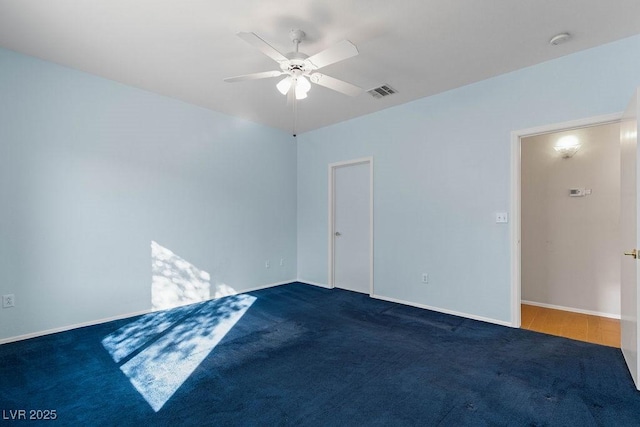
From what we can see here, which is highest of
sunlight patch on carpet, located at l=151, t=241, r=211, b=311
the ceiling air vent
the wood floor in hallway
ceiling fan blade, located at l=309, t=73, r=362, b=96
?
the ceiling air vent

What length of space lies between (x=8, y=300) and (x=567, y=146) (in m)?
6.42

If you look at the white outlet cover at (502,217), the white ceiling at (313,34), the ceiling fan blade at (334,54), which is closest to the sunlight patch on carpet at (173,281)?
the white ceiling at (313,34)

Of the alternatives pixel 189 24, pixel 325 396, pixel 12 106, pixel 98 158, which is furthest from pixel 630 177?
pixel 12 106

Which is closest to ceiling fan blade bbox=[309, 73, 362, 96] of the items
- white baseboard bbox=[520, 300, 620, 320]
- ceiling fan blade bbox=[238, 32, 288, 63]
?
ceiling fan blade bbox=[238, 32, 288, 63]

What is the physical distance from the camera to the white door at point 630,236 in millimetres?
2094

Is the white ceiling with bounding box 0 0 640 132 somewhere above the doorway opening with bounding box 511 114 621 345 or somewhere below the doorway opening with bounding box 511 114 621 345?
above

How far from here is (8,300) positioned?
9.21 ft

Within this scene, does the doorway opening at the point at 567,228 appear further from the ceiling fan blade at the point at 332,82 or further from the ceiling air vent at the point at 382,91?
the ceiling fan blade at the point at 332,82

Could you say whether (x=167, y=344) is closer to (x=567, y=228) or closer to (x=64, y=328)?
(x=64, y=328)

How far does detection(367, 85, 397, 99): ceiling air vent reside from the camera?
11.8 ft

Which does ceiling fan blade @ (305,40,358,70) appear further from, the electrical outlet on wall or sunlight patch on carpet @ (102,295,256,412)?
the electrical outlet on wall

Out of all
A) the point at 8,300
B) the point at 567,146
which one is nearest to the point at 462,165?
the point at 567,146

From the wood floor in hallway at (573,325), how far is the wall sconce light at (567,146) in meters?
2.02

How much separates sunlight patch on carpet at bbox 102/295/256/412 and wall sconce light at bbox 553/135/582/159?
4605 millimetres
